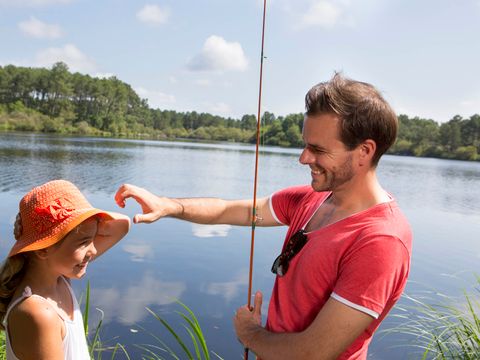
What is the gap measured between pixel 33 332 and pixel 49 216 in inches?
15.3

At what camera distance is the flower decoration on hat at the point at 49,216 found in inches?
63.2

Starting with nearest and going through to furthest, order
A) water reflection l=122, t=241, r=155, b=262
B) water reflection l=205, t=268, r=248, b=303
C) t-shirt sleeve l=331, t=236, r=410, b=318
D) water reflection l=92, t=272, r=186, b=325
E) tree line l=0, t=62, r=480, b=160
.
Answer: t-shirt sleeve l=331, t=236, r=410, b=318, water reflection l=92, t=272, r=186, b=325, water reflection l=205, t=268, r=248, b=303, water reflection l=122, t=241, r=155, b=262, tree line l=0, t=62, r=480, b=160

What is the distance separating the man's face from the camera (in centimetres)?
167

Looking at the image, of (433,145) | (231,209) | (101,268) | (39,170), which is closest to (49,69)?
(433,145)

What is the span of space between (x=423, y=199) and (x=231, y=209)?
1795 cm

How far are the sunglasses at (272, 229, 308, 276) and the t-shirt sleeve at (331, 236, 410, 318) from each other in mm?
271

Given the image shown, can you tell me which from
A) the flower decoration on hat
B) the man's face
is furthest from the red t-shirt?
the flower decoration on hat

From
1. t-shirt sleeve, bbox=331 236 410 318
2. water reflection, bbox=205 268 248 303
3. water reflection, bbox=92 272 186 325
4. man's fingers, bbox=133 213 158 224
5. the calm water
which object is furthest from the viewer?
water reflection, bbox=205 268 248 303

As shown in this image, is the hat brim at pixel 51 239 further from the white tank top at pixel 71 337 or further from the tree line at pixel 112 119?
the tree line at pixel 112 119

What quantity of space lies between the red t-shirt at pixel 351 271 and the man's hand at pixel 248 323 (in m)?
0.06

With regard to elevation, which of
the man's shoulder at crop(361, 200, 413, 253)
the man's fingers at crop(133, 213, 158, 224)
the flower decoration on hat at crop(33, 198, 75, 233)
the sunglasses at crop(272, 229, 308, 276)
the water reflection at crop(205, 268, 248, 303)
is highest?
the man's shoulder at crop(361, 200, 413, 253)

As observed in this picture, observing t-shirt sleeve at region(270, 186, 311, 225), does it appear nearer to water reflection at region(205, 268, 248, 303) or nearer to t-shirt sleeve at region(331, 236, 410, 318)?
t-shirt sleeve at region(331, 236, 410, 318)

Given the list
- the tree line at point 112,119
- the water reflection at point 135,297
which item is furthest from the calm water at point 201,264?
the tree line at point 112,119

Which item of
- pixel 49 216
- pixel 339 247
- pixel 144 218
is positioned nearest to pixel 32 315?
pixel 49 216
